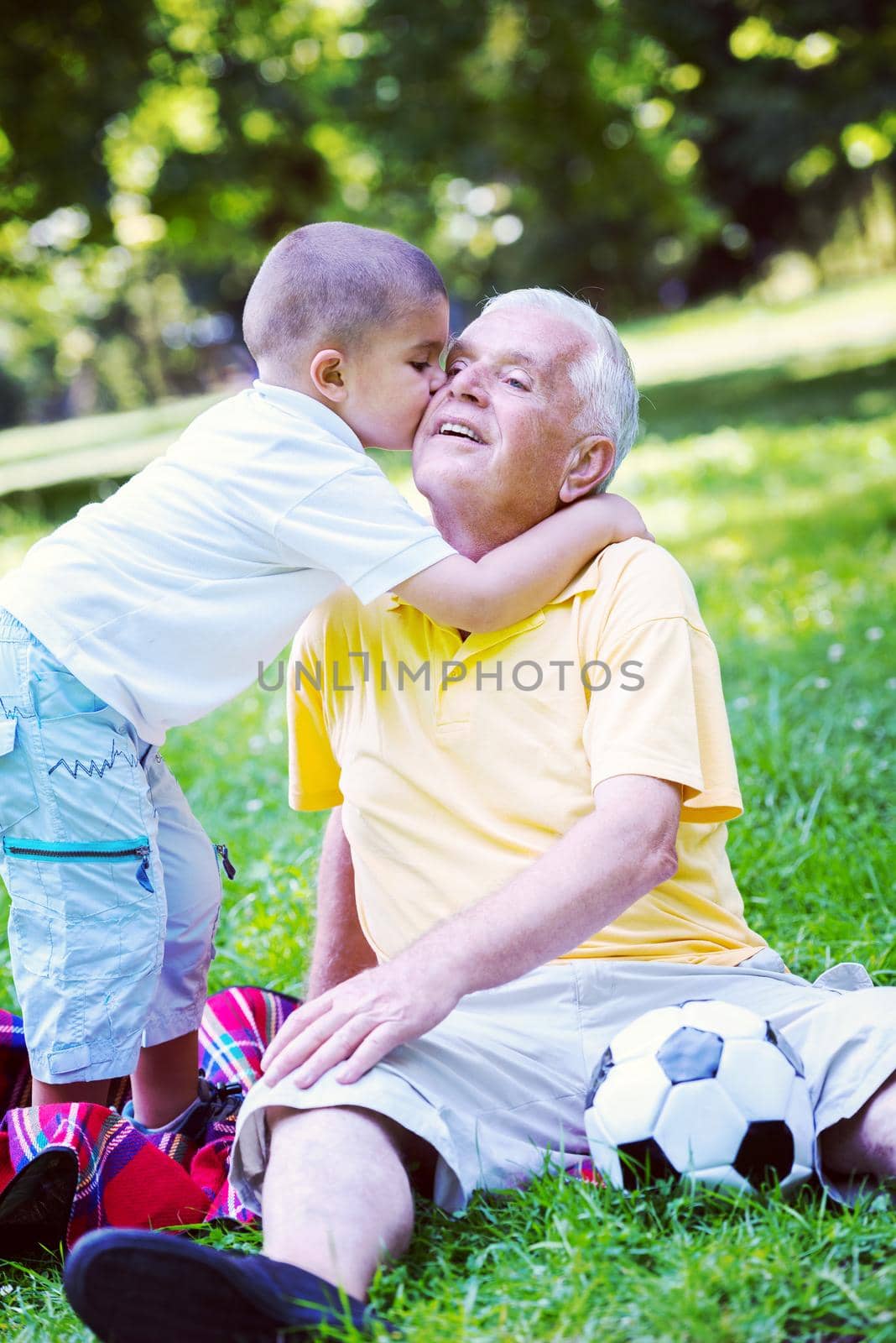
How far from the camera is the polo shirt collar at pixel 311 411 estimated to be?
2805mm

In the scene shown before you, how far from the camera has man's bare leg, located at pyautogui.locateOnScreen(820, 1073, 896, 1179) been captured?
2.10 meters

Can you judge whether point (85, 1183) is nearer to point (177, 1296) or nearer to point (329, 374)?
point (177, 1296)

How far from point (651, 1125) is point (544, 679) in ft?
2.67

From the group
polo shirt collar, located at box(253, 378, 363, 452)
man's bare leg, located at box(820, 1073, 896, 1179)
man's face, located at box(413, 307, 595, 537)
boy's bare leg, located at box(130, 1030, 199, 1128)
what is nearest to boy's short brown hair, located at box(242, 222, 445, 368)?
polo shirt collar, located at box(253, 378, 363, 452)

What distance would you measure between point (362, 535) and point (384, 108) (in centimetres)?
1428

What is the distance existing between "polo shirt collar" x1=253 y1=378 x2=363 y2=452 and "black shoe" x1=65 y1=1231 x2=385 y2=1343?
162 cm

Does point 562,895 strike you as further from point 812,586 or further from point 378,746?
point 812,586

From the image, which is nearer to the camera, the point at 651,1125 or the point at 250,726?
the point at 651,1125

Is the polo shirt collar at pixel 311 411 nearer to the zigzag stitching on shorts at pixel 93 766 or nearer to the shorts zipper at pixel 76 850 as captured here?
the zigzag stitching on shorts at pixel 93 766

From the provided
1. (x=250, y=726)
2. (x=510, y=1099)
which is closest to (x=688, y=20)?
(x=250, y=726)

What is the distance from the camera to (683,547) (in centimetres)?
788

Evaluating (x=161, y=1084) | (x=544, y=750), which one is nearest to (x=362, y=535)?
(x=544, y=750)

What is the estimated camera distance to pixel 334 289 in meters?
2.86

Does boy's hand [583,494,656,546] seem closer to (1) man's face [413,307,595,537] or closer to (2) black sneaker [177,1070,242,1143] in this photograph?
(1) man's face [413,307,595,537]
